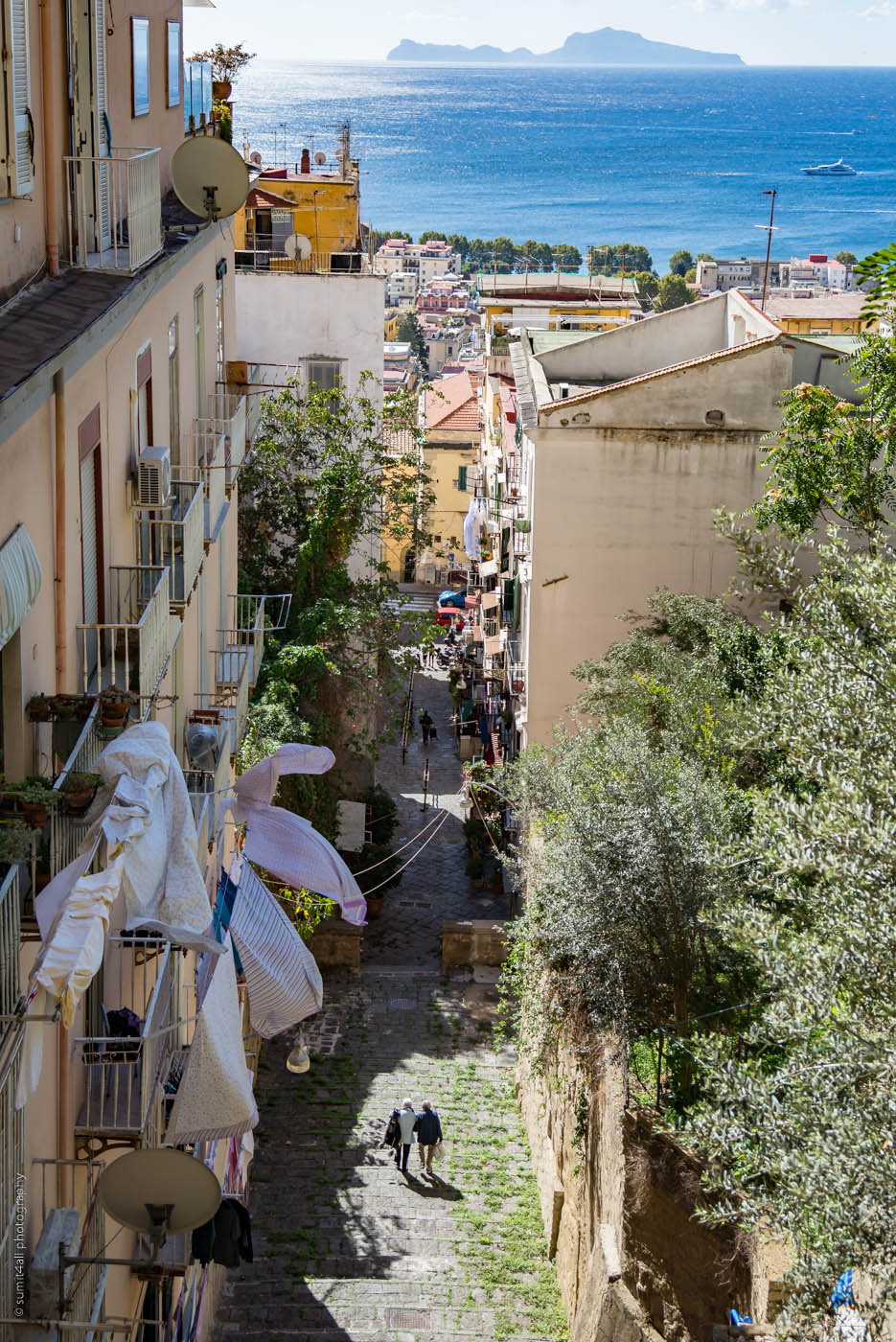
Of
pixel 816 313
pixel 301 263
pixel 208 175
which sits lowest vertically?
pixel 816 313

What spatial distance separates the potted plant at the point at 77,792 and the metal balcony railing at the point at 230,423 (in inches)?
369

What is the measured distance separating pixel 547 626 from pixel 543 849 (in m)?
9.35

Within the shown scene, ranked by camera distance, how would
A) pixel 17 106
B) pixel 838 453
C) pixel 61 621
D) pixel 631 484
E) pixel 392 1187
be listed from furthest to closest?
1. pixel 631 484
2. pixel 838 453
3. pixel 392 1187
4. pixel 61 621
5. pixel 17 106

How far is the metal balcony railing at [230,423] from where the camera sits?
671 inches

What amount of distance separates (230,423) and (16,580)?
9.96 meters

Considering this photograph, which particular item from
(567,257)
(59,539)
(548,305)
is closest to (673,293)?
(548,305)

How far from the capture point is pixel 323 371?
31.1m

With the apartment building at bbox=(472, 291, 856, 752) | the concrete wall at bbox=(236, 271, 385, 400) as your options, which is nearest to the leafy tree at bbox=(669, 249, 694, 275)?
the concrete wall at bbox=(236, 271, 385, 400)

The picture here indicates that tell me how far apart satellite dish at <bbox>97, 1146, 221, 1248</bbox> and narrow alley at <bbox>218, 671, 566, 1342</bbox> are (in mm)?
7161

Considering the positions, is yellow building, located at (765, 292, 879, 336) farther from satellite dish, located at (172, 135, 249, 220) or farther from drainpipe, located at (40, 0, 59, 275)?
drainpipe, located at (40, 0, 59, 275)

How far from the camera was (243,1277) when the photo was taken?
1625 centimetres

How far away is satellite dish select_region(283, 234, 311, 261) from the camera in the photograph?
101ft

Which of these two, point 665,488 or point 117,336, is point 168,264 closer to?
point 117,336

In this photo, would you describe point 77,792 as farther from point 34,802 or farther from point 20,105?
point 20,105
